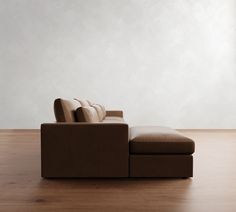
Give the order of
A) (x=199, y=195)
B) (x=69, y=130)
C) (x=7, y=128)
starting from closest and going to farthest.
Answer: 1. (x=199, y=195)
2. (x=69, y=130)
3. (x=7, y=128)

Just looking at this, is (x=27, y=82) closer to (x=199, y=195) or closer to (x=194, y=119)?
(x=194, y=119)

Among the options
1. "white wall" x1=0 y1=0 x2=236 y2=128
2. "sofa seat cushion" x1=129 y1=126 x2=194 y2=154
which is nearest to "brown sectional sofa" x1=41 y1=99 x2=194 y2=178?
"sofa seat cushion" x1=129 y1=126 x2=194 y2=154

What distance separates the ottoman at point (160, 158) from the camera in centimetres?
306

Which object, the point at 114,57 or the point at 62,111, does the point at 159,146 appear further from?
the point at 114,57

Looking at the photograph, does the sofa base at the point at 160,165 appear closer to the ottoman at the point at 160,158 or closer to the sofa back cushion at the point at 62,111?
the ottoman at the point at 160,158

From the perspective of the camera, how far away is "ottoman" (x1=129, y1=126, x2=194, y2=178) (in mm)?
3059

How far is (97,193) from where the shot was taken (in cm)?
263

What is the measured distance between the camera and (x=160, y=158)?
3.06 meters

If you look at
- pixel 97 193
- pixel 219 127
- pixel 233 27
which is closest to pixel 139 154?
pixel 97 193

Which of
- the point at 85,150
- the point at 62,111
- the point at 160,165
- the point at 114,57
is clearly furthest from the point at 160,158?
the point at 114,57

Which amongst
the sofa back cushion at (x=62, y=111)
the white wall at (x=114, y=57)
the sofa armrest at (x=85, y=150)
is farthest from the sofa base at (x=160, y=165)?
the white wall at (x=114, y=57)

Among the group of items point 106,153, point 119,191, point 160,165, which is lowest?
point 119,191

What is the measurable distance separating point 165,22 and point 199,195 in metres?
5.39

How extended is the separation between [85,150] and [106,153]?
19 cm
